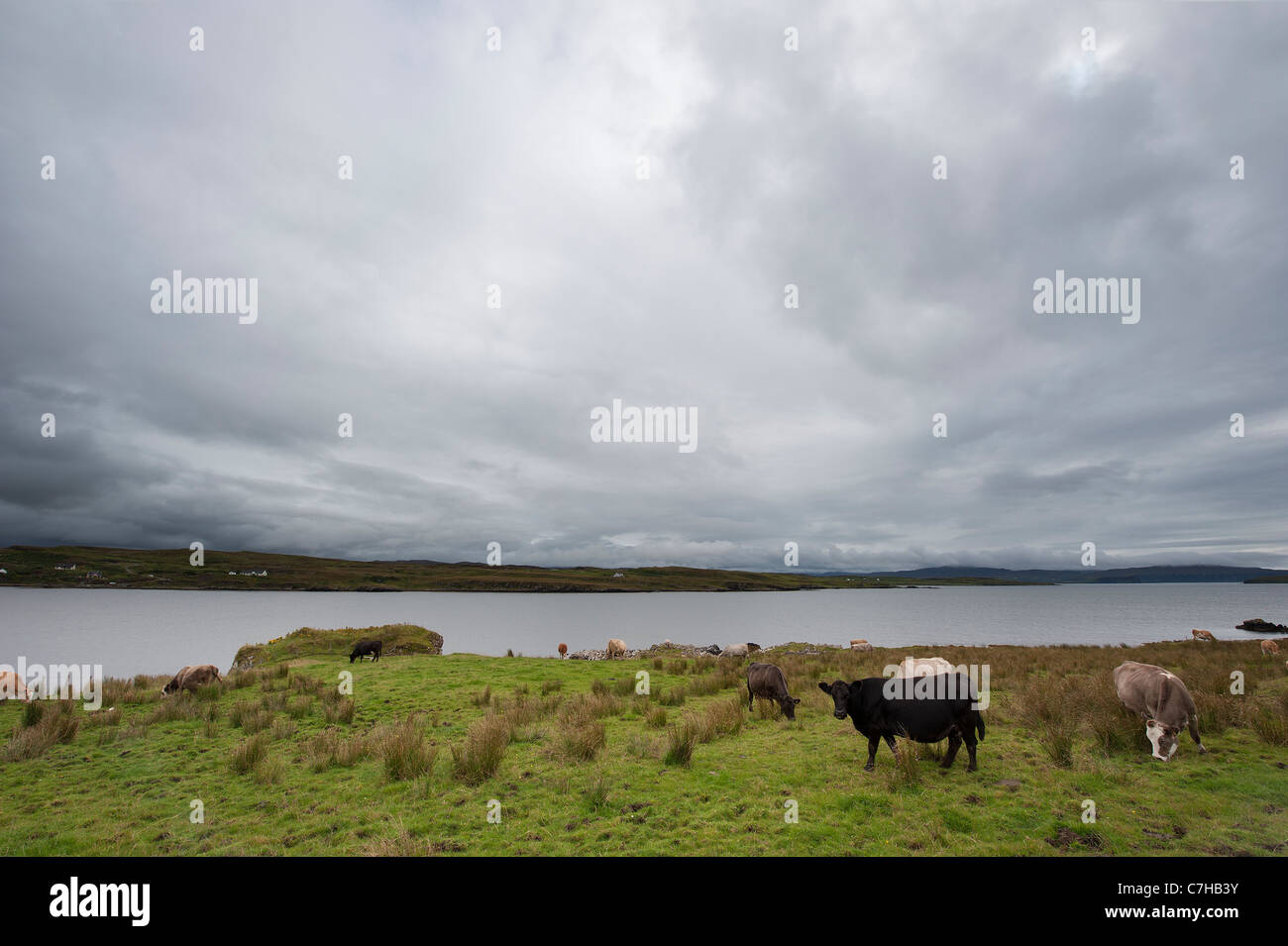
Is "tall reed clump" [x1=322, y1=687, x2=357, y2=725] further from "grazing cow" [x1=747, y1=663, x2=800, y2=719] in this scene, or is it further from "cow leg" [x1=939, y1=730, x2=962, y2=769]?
"cow leg" [x1=939, y1=730, x2=962, y2=769]

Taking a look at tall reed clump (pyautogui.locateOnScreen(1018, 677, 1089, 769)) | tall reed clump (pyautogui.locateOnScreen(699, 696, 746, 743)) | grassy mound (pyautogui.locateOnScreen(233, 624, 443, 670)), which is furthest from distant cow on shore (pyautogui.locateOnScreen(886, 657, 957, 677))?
grassy mound (pyautogui.locateOnScreen(233, 624, 443, 670))

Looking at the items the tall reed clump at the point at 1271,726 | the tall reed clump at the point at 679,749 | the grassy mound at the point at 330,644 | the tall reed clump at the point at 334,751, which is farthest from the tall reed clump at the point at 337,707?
the tall reed clump at the point at 1271,726

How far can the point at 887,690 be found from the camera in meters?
8.59

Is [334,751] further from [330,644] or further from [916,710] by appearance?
[330,644]

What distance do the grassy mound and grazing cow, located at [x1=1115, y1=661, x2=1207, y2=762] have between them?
1227 inches

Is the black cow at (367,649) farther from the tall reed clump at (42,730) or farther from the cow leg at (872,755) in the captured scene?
the cow leg at (872,755)

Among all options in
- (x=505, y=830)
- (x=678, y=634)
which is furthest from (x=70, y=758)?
(x=678, y=634)

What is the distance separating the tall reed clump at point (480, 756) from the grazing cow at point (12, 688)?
15.3 meters

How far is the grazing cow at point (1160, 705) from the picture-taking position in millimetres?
8727

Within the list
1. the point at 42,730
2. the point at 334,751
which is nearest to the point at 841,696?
the point at 334,751
